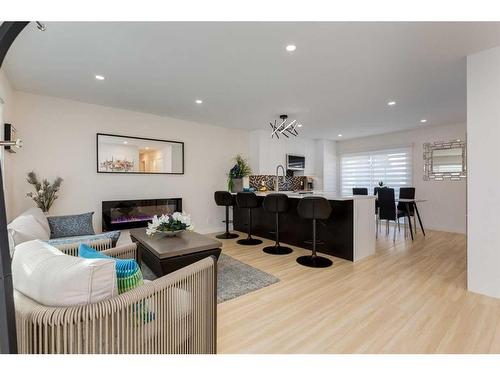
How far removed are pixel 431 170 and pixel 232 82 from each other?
17.7 ft

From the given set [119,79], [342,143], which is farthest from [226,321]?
[342,143]

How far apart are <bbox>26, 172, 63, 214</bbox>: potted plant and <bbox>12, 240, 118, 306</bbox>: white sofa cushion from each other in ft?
10.1

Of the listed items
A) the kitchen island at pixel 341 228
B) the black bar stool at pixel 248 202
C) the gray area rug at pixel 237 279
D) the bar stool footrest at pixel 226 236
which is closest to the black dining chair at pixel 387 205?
the kitchen island at pixel 341 228

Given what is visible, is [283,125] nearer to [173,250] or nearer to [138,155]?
[138,155]

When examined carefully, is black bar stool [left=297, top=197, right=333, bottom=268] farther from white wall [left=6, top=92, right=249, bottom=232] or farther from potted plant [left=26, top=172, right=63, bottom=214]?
potted plant [left=26, top=172, right=63, bottom=214]

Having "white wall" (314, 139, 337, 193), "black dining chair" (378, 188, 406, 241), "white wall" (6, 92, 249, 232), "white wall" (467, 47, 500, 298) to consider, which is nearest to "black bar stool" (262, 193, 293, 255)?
"white wall" (6, 92, 249, 232)

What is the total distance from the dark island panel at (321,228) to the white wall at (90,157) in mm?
1340

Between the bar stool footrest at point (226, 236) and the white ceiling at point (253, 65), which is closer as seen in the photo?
the white ceiling at point (253, 65)

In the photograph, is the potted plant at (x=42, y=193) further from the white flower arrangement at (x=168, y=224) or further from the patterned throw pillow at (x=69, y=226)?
the white flower arrangement at (x=168, y=224)

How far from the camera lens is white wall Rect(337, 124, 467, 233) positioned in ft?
18.1

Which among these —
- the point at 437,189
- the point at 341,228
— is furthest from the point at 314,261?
the point at 437,189

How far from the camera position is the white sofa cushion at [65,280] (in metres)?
0.96

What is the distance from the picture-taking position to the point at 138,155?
4.61 meters

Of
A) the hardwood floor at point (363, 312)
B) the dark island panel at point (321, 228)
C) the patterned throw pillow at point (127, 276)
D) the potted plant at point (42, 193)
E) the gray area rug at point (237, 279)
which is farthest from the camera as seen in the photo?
the dark island panel at point (321, 228)
